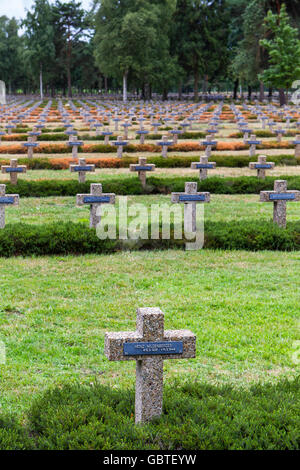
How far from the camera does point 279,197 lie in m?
12.5

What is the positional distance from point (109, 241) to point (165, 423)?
7118 mm

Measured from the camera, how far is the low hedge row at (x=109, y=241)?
11.4 meters

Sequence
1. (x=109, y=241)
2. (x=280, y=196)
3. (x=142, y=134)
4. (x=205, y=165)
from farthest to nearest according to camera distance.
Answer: (x=142, y=134), (x=205, y=165), (x=280, y=196), (x=109, y=241)

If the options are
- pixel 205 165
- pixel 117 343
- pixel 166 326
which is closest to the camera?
pixel 117 343

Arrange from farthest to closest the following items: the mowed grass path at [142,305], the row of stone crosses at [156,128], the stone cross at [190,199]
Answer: the row of stone crosses at [156,128] < the stone cross at [190,199] < the mowed grass path at [142,305]

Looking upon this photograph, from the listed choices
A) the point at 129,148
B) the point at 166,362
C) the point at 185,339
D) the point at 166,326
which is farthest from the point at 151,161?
the point at 185,339

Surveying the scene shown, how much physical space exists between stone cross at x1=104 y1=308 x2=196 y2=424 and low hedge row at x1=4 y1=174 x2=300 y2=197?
12560mm

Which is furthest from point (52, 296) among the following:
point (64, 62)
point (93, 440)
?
point (64, 62)

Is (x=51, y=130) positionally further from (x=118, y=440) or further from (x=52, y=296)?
(x=118, y=440)

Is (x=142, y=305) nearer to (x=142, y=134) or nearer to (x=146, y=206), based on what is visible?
(x=146, y=206)

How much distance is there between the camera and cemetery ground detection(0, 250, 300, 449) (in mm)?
4652

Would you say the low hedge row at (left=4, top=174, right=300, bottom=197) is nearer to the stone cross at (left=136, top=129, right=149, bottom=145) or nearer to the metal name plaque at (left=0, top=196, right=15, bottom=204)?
the metal name plaque at (left=0, top=196, right=15, bottom=204)

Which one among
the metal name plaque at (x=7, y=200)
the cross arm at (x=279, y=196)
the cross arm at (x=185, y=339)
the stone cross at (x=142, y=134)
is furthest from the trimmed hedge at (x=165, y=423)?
the stone cross at (x=142, y=134)

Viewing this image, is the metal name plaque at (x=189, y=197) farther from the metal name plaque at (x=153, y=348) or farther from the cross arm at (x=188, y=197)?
A: the metal name plaque at (x=153, y=348)
